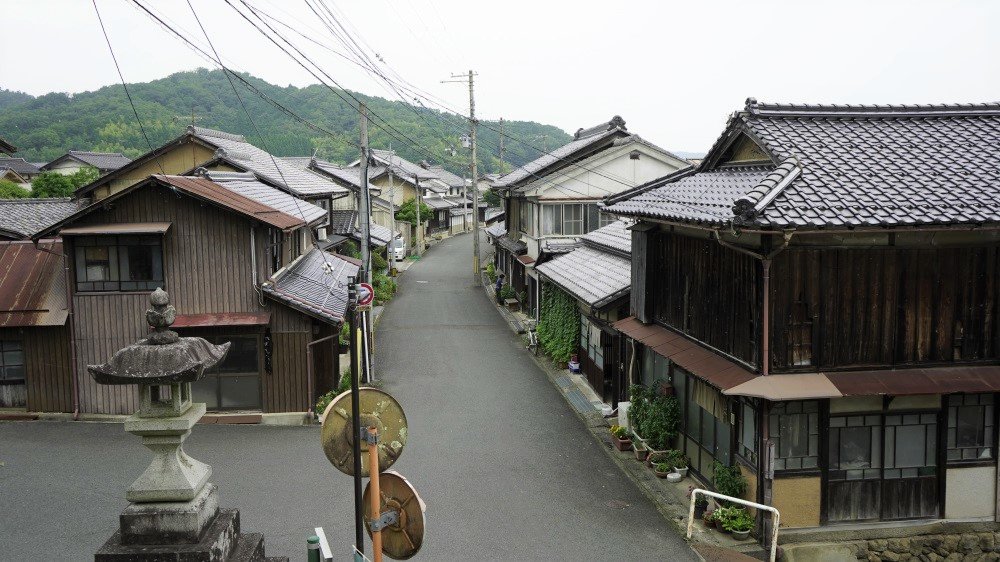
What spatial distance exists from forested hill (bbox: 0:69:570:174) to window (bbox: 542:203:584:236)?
111ft

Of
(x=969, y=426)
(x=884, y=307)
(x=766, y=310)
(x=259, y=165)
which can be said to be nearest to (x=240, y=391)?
(x=766, y=310)

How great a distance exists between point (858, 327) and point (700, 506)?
392 cm

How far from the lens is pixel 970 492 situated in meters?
11.4

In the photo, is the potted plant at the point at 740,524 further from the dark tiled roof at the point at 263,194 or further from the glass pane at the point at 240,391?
the dark tiled roof at the point at 263,194

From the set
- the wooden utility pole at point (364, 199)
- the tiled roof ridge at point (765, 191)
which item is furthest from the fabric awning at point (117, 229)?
the tiled roof ridge at point (765, 191)

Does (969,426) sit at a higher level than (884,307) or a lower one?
lower

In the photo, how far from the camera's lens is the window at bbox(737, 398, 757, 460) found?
35.8ft

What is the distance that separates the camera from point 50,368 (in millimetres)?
17141

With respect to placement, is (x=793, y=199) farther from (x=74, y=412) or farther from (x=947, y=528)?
(x=74, y=412)

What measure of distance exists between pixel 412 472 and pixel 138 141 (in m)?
74.5

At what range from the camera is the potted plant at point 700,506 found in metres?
11.9

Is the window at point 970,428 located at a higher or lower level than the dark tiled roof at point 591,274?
lower

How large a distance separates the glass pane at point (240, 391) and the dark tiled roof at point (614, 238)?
34.0 feet

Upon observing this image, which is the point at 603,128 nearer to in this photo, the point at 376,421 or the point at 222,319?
the point at 222,319
